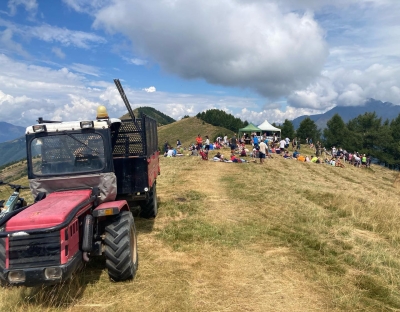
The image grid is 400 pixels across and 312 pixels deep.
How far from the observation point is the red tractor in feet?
13.1

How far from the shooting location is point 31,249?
157 inches

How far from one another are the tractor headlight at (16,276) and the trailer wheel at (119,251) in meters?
1.26

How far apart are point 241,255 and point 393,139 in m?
70.4

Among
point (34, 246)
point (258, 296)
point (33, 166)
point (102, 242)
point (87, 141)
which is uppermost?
point (87, 141)

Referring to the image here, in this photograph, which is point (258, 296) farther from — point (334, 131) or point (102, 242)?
point (334, 131)

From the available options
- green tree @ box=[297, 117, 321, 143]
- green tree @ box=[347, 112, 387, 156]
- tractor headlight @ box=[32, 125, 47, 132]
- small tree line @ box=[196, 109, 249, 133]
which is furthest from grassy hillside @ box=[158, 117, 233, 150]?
tractor headlight @ box=[32, 125, 47, 132]

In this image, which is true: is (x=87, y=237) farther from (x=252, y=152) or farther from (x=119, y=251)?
(x=252, y=152)

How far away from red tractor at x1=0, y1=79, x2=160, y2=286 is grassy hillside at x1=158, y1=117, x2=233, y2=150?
3133 inches

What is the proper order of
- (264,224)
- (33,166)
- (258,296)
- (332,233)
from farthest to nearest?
(264,224)
(332,233)
(33,166)
(258,296)

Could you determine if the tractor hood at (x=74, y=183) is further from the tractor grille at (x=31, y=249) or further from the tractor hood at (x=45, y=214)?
the tractor grille at (x=31, y=249)

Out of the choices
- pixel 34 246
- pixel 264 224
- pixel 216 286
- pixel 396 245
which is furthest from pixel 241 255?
pixel 34 246

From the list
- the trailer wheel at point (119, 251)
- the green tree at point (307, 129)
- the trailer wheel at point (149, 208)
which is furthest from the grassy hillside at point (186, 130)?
the trailer wheel at point (119, 251)

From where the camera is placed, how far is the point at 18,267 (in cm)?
396

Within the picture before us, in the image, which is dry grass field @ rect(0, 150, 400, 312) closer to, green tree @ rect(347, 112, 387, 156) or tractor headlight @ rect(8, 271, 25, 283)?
tractor headlight @ rect(8, 271, 25, 283)
